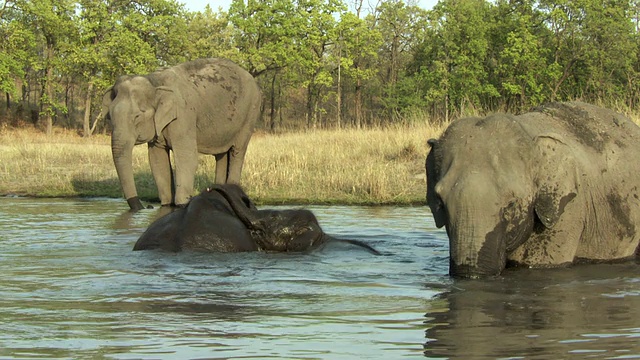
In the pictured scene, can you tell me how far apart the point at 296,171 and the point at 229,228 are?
30.2 ft

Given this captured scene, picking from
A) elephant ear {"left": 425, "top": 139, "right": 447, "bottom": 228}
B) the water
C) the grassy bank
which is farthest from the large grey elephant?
elephant ear {"left": 425, "top": 139, "right": 447, "bottom": 228}

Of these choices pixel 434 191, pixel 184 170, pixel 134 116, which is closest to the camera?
pixel 434 191

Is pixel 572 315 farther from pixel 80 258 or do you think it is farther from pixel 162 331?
pixel 80 258

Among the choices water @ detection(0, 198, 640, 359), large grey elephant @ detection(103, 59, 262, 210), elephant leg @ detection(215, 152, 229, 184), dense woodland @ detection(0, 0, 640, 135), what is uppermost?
dense woodland @ detection(0, 0, 640, 135)

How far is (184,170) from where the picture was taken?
47.8 feet

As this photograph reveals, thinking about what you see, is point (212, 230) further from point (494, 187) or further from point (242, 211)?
point (494, 187)

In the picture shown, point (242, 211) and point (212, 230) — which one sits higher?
point (242, 211)

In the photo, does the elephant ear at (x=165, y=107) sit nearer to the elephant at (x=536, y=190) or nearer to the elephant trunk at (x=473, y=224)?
the elephant at (x=536, y=190)

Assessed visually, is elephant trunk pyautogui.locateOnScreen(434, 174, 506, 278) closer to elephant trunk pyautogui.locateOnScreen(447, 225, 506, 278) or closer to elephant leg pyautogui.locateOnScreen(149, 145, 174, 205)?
elephant trunk pyautogui.locateOnScreen(447, 225, 506, 278)

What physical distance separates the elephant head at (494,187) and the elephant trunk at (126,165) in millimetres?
8120

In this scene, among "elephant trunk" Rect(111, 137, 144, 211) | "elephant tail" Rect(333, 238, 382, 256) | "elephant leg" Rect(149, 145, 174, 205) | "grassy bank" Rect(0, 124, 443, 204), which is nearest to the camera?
"elephant tail" Rect(333, 238, 382, 256)

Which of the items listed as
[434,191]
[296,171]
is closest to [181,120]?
[296,171]

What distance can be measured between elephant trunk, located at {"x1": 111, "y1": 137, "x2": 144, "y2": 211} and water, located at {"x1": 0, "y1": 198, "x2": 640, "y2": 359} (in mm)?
4419

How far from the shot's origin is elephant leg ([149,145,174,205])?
1501 centimetres
